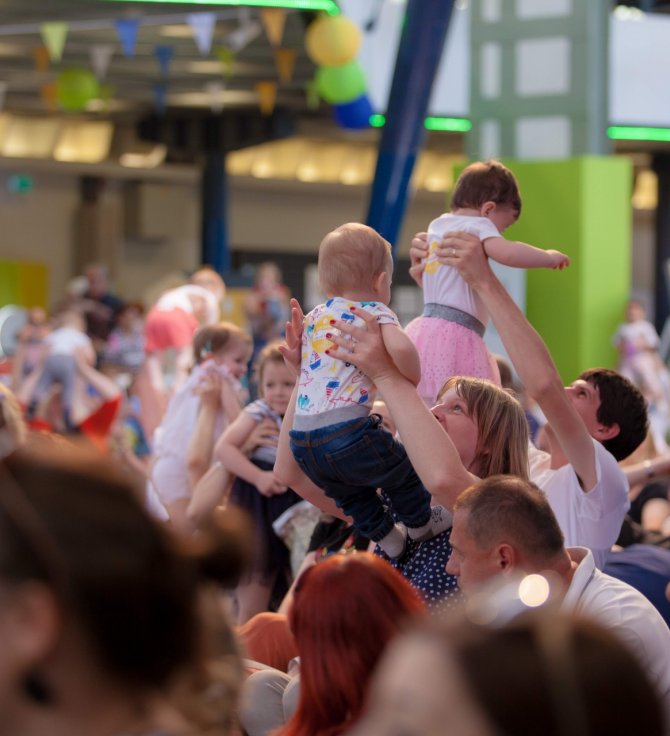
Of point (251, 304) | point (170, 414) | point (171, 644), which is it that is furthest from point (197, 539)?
point (251, 304)

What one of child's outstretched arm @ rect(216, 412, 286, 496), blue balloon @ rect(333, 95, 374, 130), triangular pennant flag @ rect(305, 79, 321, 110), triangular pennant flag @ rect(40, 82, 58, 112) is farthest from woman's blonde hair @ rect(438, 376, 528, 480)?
triangular pennant flag @ rect(40, 82, 58, 112)

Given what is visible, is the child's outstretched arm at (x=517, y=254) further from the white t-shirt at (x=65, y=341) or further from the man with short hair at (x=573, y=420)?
the white t-shirt at (x=65, y=341)

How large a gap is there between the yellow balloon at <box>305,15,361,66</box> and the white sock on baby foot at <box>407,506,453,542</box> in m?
7.95

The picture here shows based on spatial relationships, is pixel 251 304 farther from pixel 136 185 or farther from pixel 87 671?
pixel 136 185

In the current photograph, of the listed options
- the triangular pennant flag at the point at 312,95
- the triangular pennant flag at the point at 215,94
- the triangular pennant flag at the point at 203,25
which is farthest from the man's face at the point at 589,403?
the triangular pennant flag at the point at 215,94

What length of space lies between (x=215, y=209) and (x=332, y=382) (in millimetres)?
16619

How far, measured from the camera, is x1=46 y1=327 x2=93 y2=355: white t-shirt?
10.9m

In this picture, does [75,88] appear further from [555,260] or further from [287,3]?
[555,260]

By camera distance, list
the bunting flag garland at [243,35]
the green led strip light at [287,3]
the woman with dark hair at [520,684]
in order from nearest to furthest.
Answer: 1. the woman with dark hair at [520,684]
2. the green led strip light at [287,3]
3. the bunting flag garland at [243,35]

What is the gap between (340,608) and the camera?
2076 millimetres

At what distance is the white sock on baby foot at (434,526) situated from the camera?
10.1ft

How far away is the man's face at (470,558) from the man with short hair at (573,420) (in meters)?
0.52

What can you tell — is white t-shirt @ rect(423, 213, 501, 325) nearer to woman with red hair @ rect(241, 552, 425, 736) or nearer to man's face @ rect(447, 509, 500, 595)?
man's face @ rect(447, 509, 500, 595)

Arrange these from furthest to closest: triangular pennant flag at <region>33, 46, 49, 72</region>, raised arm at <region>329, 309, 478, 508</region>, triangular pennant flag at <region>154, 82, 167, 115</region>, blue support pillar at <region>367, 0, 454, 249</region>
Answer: triangular pennant flag at <region>154, 82, 167, 115</region>
triangular pennant flag at <region>33, 46, 49, 72</region>
blue support pillar at <region>367, 0, 454, 249</region>
raised arm at <region>329, 309, 478, 508</region>
